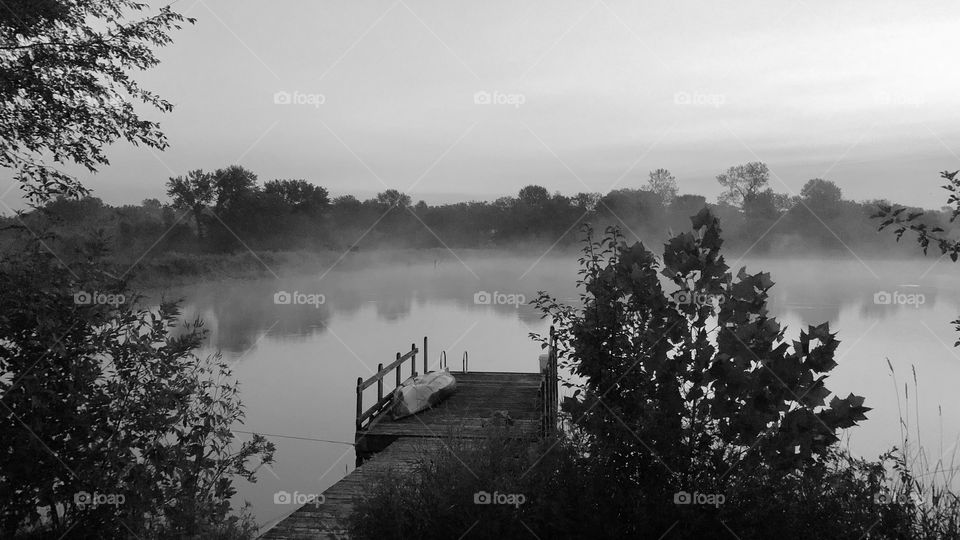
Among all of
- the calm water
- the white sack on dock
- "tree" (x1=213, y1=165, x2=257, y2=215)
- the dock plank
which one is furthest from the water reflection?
the white sack on dock

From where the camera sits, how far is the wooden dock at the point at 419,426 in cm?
756

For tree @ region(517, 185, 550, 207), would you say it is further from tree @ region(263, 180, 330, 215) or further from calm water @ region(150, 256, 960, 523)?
tree @ region(263, 180, 330, 215)

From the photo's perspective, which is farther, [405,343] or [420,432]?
[405,343]

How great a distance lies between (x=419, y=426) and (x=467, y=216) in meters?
83.0

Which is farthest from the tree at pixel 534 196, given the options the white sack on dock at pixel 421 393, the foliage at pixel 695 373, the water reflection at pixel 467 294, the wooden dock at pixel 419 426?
the foliage at pixel 695 373

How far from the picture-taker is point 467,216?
95938 mm

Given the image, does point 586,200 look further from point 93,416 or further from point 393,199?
point 93,416

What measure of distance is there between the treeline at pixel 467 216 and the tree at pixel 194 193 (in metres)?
0.12

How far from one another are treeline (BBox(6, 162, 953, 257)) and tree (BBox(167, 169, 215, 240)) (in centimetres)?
12

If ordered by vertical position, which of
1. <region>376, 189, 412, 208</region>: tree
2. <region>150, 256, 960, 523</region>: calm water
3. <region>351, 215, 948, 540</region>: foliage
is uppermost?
<region>376, 189, 412, 208</region>: tree

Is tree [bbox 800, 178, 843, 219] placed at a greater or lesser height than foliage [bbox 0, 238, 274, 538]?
greater

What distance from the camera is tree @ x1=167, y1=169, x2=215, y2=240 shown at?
76.4 meters

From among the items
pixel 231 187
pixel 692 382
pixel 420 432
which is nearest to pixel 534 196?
pixel 231 187

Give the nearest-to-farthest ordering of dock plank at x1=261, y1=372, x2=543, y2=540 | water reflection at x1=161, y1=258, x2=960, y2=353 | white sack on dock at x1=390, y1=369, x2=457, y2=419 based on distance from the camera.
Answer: dock plank at x1=261, y1=372, x2=543, y2=540 → white sack on dock at x1=390, y1=369, x2=457, y2=419 → water reflection at x1=161, y1=258, x2=960, y2=353
